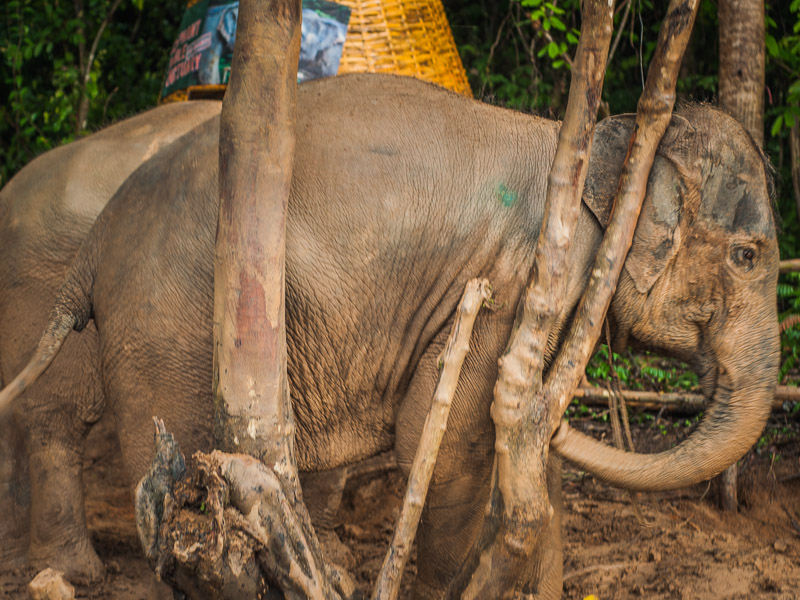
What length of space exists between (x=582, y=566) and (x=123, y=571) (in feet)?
6.35

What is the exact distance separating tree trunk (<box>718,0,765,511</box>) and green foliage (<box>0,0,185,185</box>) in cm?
389

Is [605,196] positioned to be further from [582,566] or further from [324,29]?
[324,29]

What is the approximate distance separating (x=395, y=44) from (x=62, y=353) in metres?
2.08

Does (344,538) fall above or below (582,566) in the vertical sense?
below

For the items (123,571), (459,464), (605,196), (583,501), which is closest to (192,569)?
(459,464)

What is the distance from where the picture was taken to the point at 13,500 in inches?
150

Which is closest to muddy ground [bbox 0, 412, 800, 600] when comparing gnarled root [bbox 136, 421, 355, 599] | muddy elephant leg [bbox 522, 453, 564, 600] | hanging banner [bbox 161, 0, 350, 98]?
muddy elephant leg [bbox 522, 453, 564, 600]

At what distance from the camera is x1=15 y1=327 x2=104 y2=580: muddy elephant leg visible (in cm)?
347

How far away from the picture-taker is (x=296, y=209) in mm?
2555

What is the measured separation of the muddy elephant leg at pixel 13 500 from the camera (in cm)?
375

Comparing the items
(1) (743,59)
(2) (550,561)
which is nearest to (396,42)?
(1) (743,59)

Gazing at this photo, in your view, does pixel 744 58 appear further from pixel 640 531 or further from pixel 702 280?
pixel 640 531

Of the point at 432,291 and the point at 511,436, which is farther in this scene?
the point at 432,291

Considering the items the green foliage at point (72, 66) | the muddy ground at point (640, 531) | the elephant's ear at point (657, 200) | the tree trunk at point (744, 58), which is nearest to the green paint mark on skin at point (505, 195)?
the elephant's ear at point (657, 200)
